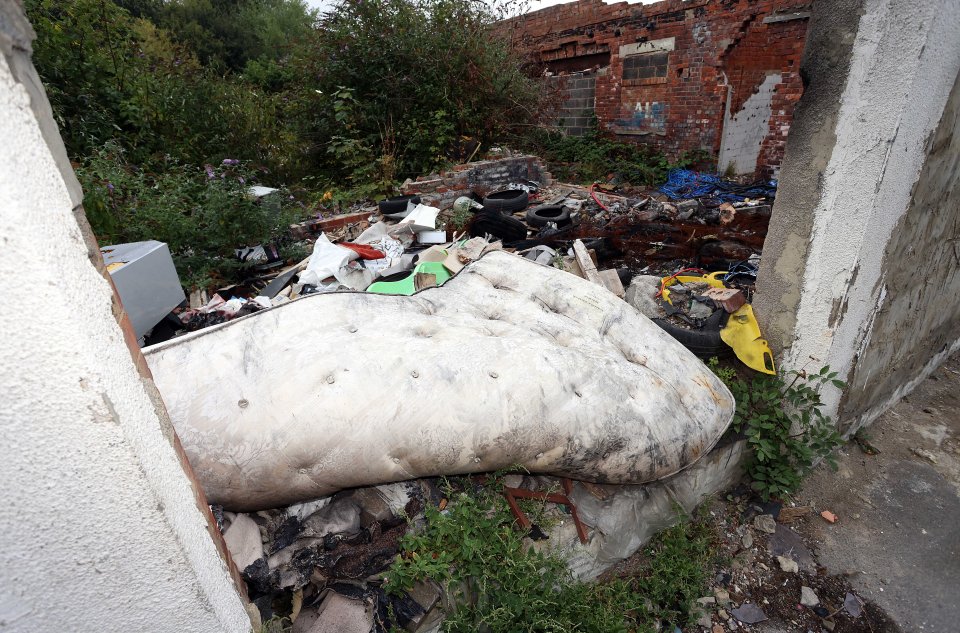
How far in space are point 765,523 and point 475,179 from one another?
19.7 ft

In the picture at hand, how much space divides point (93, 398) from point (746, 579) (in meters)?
2.59

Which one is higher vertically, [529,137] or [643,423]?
A: [529,137]

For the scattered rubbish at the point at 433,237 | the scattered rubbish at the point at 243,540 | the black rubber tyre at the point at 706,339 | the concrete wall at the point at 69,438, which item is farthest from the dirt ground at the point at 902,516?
the scattered rubbish at the point at 433,237

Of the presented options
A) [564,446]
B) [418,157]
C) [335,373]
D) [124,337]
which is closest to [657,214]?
[418,157]

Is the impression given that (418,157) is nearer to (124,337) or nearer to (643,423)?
(643,423)

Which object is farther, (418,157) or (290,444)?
(418,157)

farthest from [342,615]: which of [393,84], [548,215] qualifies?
[393,84]

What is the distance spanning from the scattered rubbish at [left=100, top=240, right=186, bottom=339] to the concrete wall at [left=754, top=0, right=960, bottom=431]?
141 inches

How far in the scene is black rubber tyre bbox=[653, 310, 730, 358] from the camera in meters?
2.60

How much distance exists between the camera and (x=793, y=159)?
2.18m

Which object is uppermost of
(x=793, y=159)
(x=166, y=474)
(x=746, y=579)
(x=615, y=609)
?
(x=793, y=159)

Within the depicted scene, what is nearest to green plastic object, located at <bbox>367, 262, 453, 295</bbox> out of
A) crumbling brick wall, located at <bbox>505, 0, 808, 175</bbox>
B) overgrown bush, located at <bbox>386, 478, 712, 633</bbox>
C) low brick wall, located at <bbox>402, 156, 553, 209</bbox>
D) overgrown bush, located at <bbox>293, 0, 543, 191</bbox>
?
overgrown bush, located at <bbox>386, 478, 712, 633</bbox>

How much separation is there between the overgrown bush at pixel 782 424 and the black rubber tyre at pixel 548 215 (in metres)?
3.56

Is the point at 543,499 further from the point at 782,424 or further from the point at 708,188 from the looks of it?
the point at 708,188
